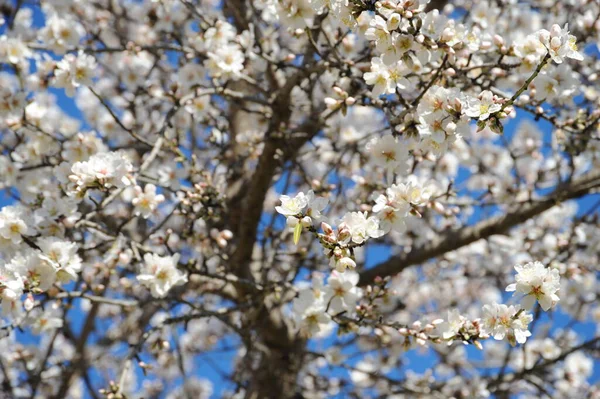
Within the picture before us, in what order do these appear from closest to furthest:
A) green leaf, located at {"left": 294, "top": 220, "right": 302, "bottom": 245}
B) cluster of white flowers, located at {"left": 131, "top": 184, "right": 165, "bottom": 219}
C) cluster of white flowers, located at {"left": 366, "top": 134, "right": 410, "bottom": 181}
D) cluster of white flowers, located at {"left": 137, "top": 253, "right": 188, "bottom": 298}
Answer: green leaf, located at {"left": 294, "top": 220, "right": 302, "bottom": 245} < cluster of white flowers, located at {"left": 366, "top": 134, "right": 410, "bottom": 181} < cluster of white flowers, located at {"left": 137, "top": 253, "right": 188, "bottom": 298} < cluster of white flowers, located at {"left": 131, "top": 184, "right": 165, "bottom": 219}

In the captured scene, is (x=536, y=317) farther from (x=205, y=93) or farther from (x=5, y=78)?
(x=5, y=78)

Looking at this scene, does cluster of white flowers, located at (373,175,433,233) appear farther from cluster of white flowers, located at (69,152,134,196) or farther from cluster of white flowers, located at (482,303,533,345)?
cluster of white flowers, located at (69,152,134,196)

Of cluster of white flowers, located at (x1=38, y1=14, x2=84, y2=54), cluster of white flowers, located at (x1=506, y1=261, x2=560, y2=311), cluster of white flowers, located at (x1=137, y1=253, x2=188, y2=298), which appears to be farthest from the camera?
cluster of white flowers, located at (x1=38, y1=14, x2=84, y2=54)

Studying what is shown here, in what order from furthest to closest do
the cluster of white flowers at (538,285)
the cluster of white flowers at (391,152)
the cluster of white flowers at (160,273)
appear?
the cluster of white flowers at (160,273), the cluster of white flowers at (391,152), the cluster of white flowers at (538,285)

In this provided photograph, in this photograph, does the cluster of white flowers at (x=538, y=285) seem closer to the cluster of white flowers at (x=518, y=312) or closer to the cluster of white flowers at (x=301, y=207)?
the cluster of white flowers at (x=518, y=312)

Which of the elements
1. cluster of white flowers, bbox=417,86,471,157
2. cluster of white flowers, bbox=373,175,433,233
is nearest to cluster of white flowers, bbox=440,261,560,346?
cluster of white flowers, bbox=373,175,433,233

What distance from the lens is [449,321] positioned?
239 centimetres

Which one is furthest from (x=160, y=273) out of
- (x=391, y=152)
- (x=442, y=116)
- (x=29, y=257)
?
(x=442, y=116)

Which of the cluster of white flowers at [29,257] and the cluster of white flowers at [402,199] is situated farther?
the cluster of white flowers at [29,257]

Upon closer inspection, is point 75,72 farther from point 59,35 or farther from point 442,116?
point 442,116

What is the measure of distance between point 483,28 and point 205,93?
147cm

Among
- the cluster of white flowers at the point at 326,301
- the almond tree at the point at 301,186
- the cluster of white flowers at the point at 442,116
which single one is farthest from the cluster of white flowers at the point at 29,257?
the cluster of white flowers at the point at 442,116

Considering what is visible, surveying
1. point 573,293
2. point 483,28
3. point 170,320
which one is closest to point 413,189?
point 170,320

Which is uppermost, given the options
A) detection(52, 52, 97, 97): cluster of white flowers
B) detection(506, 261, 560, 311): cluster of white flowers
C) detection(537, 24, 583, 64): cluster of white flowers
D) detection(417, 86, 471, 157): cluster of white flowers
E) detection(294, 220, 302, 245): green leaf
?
detection(52, 52, 97, 97): cluster of white flowers
